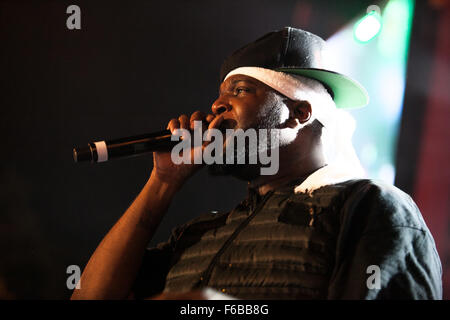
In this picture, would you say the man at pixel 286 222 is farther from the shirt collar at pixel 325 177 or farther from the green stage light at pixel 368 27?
the green stage light at pixel 368 27

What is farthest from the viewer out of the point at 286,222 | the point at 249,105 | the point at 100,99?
the point at 100,99

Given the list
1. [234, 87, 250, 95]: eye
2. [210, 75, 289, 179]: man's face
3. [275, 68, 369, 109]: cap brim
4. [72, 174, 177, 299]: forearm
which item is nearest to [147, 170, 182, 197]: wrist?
[72, 174, 177, 299]: forearm

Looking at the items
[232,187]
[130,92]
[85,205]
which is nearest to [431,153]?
[232,187]

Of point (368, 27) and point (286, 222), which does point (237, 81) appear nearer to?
point (286, 222)

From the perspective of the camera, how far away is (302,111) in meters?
1.94

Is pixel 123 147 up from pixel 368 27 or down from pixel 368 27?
down

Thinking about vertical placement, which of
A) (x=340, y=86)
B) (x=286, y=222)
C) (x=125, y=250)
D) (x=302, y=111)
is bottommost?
(x=125, y=250)

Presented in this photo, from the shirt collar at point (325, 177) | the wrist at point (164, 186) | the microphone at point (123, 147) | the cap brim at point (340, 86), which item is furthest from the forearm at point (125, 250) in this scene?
the cap brim at point (340, 86)

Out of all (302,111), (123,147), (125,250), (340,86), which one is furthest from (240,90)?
(125,250)

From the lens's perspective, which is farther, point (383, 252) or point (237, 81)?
point (237, 81)

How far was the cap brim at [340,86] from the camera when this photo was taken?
1.96 m

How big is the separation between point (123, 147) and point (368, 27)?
5.20ft
